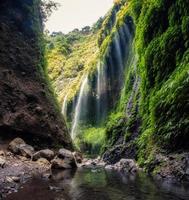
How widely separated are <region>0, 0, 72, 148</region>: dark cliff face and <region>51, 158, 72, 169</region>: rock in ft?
8.93

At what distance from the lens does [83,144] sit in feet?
122

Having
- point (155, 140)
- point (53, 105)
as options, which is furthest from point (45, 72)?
point (155, 140)

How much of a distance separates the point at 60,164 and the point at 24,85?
6285 mm

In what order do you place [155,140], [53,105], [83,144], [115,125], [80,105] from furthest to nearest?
1. [80,105]
2. [83,144]
3. [115,125]
4. [53,105]
5. [155,140]

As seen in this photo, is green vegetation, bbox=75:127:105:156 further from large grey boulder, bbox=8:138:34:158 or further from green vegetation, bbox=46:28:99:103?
large grey boulder, bbox=8:138:34:158

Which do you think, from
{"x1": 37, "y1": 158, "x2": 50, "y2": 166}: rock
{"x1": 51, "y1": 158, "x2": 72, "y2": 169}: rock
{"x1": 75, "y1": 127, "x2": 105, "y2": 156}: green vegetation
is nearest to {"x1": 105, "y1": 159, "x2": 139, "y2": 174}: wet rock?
{"x1": 51, "y1": 158, "x2": 72, "y2": 169}: rock

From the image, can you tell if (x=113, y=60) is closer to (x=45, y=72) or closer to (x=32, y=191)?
(x=45, y=72)

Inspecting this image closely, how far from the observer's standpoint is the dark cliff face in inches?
691

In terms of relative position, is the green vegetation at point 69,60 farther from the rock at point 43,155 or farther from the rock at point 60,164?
the rock at point 60,164

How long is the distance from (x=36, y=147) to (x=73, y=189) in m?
8.83

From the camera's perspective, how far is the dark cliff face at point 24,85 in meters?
17.6

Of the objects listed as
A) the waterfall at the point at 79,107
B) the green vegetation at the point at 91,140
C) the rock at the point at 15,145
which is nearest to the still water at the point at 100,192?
the rock at the point at 15,145

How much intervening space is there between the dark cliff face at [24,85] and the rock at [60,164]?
2722mm

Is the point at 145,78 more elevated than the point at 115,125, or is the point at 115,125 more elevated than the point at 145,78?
the point at 145,78
